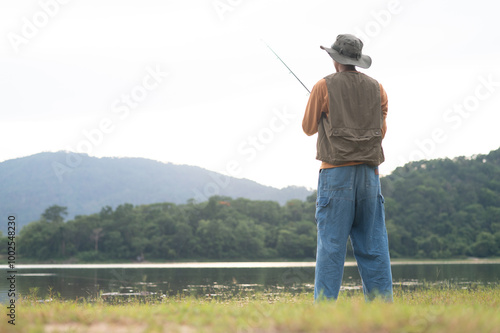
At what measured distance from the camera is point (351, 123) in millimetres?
4609

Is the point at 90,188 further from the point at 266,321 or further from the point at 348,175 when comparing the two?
the point at 266,321

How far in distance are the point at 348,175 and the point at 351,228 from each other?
521 millimetres

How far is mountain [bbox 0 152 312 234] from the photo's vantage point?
529 ft

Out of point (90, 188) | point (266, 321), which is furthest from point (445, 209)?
point (90, 188)

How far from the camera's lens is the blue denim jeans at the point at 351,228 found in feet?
15.0

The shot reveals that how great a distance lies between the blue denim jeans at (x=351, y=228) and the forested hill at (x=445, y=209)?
232 ft

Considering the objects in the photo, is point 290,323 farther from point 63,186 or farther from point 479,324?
point 63,186

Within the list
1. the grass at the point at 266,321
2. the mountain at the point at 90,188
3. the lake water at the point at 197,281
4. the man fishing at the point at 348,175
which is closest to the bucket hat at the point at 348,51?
the man fishing at the point at 348,175

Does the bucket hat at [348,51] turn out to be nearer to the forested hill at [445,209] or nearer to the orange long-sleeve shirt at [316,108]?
the orange long-sleeve shirt at [316,108]

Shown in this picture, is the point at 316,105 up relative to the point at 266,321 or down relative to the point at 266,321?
up

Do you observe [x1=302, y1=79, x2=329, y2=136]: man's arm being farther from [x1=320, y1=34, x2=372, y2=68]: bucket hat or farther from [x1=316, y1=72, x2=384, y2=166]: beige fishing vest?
[x1=320, y1=34, x2=372, y2=68]: bucket hat

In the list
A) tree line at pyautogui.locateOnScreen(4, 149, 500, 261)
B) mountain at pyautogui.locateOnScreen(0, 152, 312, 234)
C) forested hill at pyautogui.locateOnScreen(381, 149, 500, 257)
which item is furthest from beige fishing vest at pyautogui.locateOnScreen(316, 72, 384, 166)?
mountain at pyautogui.locateOnScreen(0, 152, 312, 234)

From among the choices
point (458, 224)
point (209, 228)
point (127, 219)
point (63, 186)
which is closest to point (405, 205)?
point (458, 224)

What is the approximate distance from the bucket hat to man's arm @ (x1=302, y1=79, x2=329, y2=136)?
32 centimetres
